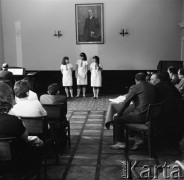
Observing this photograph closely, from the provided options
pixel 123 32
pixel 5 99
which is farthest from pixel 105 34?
pixel 5 99

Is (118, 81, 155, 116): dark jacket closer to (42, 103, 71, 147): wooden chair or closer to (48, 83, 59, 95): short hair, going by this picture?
(42, 103, 71, 147): wooden chair

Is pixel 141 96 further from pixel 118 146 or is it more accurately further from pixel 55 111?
pixel 55 111

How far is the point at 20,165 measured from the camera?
Answer: 329 centimetres

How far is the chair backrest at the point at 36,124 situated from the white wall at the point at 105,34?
801 centimetres

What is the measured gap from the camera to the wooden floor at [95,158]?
14.0 ft

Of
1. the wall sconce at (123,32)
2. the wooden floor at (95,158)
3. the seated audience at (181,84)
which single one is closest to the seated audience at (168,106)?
the wooden floor at (95,158)

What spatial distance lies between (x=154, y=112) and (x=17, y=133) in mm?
2380

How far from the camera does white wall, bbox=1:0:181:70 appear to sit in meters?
11.4

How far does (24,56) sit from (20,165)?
913cm

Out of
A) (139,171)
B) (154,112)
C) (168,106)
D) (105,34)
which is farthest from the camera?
(105,34)

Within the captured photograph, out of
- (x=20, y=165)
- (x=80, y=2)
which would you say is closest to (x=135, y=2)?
(x=80, y=2)

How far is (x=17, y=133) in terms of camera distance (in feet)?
10.0

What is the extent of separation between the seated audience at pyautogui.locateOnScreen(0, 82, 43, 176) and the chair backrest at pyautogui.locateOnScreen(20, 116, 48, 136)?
15.3 inches

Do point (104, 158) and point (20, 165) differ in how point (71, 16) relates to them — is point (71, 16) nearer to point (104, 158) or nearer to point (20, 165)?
point (104, 158)
